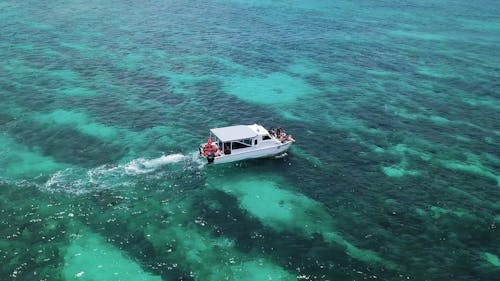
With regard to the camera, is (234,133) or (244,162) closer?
(234,133)

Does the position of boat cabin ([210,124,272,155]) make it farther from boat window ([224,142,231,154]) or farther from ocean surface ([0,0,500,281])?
ocean surface ([0,0,500,281])

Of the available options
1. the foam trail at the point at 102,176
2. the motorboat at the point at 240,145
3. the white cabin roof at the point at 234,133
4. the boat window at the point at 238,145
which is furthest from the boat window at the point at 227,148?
the foam trail at the point at 102,176

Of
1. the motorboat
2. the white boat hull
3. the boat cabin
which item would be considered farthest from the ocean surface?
the boat cabin

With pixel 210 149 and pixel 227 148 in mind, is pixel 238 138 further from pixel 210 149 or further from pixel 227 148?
pixel 210 149

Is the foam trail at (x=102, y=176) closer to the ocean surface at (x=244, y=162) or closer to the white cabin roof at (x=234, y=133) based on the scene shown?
the ocean surface at (x=244, y=162)

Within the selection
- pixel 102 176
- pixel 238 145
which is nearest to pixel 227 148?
pixel 238 145
